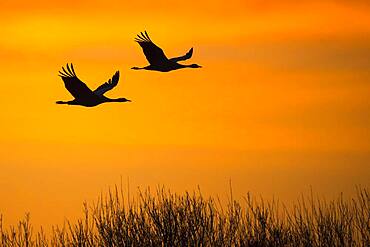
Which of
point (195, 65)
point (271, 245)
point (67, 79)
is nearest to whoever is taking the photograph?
point (67, 79)

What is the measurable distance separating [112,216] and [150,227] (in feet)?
3.40

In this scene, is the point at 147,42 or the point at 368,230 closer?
the point at 147,42

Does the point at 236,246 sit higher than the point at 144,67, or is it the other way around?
the point at 144,67

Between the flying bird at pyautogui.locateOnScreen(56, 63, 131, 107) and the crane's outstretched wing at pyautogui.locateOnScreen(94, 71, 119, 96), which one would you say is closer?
the flying bird at pyautogui.locateOnScreen(56, 63, 131, 107)

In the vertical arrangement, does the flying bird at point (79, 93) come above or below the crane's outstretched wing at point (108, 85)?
below

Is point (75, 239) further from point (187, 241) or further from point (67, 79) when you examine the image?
point (67, 79)

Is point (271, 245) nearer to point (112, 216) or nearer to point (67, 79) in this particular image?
point (112, 216)

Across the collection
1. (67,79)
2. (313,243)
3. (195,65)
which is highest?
(195,65)

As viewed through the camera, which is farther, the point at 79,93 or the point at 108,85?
the point at 108,85

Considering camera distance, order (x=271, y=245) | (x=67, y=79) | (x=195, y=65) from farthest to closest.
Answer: (x=271, y=245) < (x=195, y=65) < (x=67, y=79)

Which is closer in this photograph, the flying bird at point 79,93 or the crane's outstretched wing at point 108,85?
the flying bird at point 79,93

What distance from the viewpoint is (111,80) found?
2380 cm

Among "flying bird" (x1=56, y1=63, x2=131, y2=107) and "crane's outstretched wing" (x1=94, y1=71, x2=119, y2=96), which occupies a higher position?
"crane's outstretched wing" (x1=94, y1=71, x2=119, y2=96)

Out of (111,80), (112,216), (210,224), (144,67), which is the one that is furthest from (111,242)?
(144,67)
